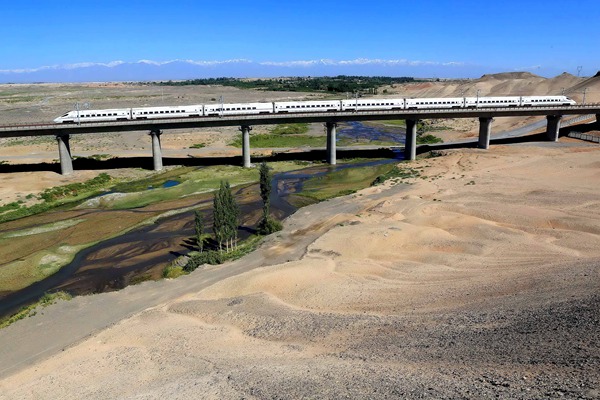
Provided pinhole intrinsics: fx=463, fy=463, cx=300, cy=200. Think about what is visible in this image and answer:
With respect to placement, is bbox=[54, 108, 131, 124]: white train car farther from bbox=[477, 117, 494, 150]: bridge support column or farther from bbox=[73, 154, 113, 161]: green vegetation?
bbox=[477, 117, 494, 150]: bridge support column

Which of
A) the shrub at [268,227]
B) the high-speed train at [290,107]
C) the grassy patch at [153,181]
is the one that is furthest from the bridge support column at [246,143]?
the shrub at [268,227]

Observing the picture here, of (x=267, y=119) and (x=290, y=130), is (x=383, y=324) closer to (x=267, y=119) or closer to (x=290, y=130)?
(x=267, y=119)

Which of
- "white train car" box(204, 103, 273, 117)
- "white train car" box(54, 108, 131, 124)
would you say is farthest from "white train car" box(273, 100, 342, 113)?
"white train car" box(54, 108, 131, 124)

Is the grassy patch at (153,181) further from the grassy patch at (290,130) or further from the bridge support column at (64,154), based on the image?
the grassy patch at (290,130)

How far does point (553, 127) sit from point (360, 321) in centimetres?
8444

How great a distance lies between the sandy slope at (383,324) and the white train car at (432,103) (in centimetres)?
4646

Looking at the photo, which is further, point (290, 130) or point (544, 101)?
point (290, 130)

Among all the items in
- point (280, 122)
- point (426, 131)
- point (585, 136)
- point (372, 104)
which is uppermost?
point (372, 104)

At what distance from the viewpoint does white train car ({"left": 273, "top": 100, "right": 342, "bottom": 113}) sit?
86.6 m

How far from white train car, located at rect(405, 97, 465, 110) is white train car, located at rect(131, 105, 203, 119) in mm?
40768

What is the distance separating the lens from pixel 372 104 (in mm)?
92188

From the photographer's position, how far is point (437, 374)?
19.7 metres

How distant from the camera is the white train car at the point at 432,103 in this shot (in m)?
91.8

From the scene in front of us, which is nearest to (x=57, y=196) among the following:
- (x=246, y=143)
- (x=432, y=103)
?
(x=246, y=143)
